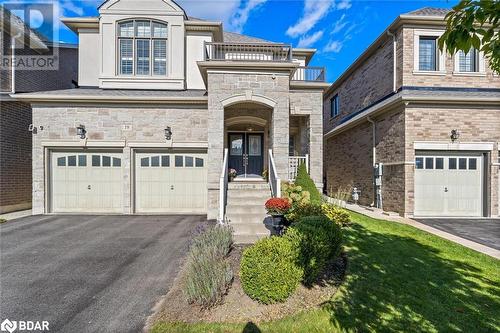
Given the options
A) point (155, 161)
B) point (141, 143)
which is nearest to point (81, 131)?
point (141, 143)

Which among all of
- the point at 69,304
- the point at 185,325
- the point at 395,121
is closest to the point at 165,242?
A: the point at 69,304

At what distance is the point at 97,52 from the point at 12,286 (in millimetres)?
11736

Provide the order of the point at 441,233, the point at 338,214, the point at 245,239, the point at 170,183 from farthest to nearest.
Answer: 1. the point at 170,183
2. the point at 441,233
3. the point at 338,214
4. the point at 245,239

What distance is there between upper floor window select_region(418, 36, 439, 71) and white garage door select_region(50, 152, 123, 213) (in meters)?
14.3

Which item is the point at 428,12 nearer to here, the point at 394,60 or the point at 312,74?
the point at 394,60

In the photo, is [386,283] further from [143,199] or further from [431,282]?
[143,199]

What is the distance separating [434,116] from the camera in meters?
9.42

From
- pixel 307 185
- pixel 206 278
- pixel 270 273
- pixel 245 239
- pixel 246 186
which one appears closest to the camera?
pixel 270 273

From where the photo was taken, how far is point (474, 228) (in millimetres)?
8016

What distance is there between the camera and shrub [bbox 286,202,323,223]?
19.7 feet

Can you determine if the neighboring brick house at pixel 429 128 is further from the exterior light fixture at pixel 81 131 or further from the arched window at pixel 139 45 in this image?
the exterior light fixture at pixel 81 131

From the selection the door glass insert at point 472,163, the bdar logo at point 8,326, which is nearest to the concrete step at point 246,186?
the bdar logo at point 8,326

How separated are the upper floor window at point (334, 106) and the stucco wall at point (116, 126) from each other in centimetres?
1189

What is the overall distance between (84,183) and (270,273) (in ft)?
33.0
